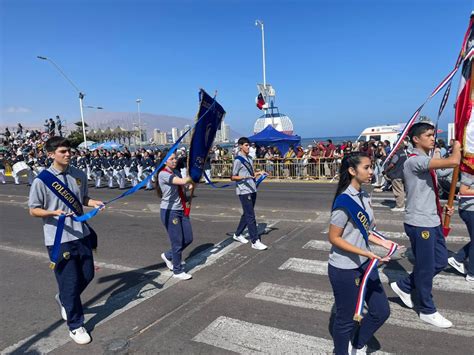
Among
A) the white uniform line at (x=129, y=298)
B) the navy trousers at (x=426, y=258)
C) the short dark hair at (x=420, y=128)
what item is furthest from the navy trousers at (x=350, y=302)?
the white uniform line at (x=129, y=298)

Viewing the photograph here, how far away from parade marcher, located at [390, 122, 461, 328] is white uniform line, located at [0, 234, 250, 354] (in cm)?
324

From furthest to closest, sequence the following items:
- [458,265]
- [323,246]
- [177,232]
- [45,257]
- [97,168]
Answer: [97,168]
[45,257]
[323,246]
[177,232]
[458,265]

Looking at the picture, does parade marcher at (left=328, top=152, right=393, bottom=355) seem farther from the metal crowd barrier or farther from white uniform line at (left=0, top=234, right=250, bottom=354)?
the metal crowd barrier

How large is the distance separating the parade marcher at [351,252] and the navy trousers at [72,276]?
8.46ft

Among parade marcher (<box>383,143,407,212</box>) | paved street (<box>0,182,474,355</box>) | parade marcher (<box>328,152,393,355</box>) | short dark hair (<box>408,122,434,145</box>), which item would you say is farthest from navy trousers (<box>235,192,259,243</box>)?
parade marcher (<box>383,143,407,212</box>)

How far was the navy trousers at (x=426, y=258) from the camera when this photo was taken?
12.3ft

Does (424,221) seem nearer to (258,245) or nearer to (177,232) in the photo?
(177,232)

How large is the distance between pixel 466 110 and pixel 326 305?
2776 mm

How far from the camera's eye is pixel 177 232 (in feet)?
17.5

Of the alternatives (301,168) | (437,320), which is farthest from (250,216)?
(301,168)

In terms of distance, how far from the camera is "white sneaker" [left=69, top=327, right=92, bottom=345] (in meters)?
3.73

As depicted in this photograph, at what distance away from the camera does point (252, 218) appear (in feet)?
21.8

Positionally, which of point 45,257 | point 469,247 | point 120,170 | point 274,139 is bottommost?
point 45,257

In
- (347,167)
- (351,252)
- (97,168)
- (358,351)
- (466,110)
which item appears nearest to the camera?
(351,252)
